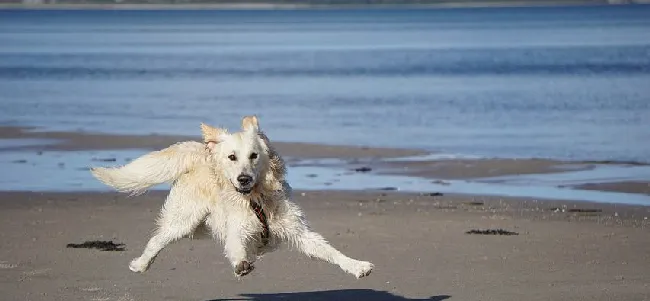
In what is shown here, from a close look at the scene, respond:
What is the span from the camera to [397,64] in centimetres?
4972

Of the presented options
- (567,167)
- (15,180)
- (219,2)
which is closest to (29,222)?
(15,180)

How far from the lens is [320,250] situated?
8.17 meters

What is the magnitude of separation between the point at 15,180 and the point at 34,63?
36.3 metres

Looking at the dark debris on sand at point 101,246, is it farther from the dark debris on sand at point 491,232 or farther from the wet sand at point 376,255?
the dark debris on sand at point 491,232

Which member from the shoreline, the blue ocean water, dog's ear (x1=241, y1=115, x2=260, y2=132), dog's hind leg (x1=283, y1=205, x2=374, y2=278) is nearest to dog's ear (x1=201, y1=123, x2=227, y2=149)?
dog's ear (x1=241, y1=115, x2=260, y2=132)

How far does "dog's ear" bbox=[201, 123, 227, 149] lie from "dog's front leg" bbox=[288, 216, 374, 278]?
0.71 metres

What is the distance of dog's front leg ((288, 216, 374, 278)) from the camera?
799cm

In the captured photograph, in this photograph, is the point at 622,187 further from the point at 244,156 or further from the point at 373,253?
the point at 244,156

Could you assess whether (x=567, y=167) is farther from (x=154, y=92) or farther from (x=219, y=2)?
(x=219, y=2)

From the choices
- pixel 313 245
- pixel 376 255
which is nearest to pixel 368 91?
pixel 376 255

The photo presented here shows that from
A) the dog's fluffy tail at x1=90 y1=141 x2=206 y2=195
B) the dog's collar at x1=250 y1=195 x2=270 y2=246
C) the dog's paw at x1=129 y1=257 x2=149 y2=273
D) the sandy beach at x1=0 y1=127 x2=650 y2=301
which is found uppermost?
the dog's fluffy tail at x1=90 y1=141 x2=206 y2=195

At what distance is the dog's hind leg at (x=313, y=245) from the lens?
8003mm

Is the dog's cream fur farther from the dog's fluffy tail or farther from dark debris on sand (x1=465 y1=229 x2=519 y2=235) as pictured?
dark debris on sand (x1=465 y1=229 x2=519 y2=235)

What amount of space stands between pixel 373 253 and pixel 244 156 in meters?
3.05
